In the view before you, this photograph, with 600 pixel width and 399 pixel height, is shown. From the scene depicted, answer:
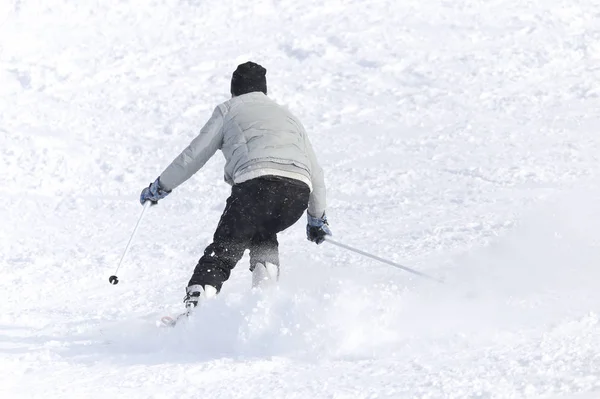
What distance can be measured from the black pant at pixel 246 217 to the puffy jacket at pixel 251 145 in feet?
0.19

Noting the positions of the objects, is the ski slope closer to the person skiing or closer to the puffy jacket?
the person skiing

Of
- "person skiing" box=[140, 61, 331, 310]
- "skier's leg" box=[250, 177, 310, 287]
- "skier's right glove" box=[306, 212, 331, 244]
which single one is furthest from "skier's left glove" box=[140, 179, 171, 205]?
"skier's right glove" box=[306, 212, 331, 244]

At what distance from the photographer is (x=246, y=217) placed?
4.77m

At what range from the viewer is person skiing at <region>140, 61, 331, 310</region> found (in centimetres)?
475

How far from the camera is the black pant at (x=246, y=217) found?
187 inches

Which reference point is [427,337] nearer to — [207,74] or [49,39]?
[207,74]

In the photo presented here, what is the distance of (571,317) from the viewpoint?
4.36 m

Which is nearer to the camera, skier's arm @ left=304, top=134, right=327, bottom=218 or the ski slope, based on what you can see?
→ the ski slope

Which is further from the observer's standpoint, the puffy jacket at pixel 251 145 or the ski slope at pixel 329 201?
the puffy jacket at pixel 251 145

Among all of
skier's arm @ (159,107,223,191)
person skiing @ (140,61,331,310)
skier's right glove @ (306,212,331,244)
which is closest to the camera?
person skiing @ (140,61,331,310)

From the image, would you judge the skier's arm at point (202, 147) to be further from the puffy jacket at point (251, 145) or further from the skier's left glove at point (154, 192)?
the skier's left glove at point (154, 192)

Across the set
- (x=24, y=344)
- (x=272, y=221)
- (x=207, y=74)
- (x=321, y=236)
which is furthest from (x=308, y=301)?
(x=207, y=74)

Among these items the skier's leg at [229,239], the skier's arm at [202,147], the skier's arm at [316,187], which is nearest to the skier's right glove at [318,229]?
the skier's arm at [316,187]

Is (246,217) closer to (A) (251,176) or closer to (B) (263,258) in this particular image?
(A) (251,176)
